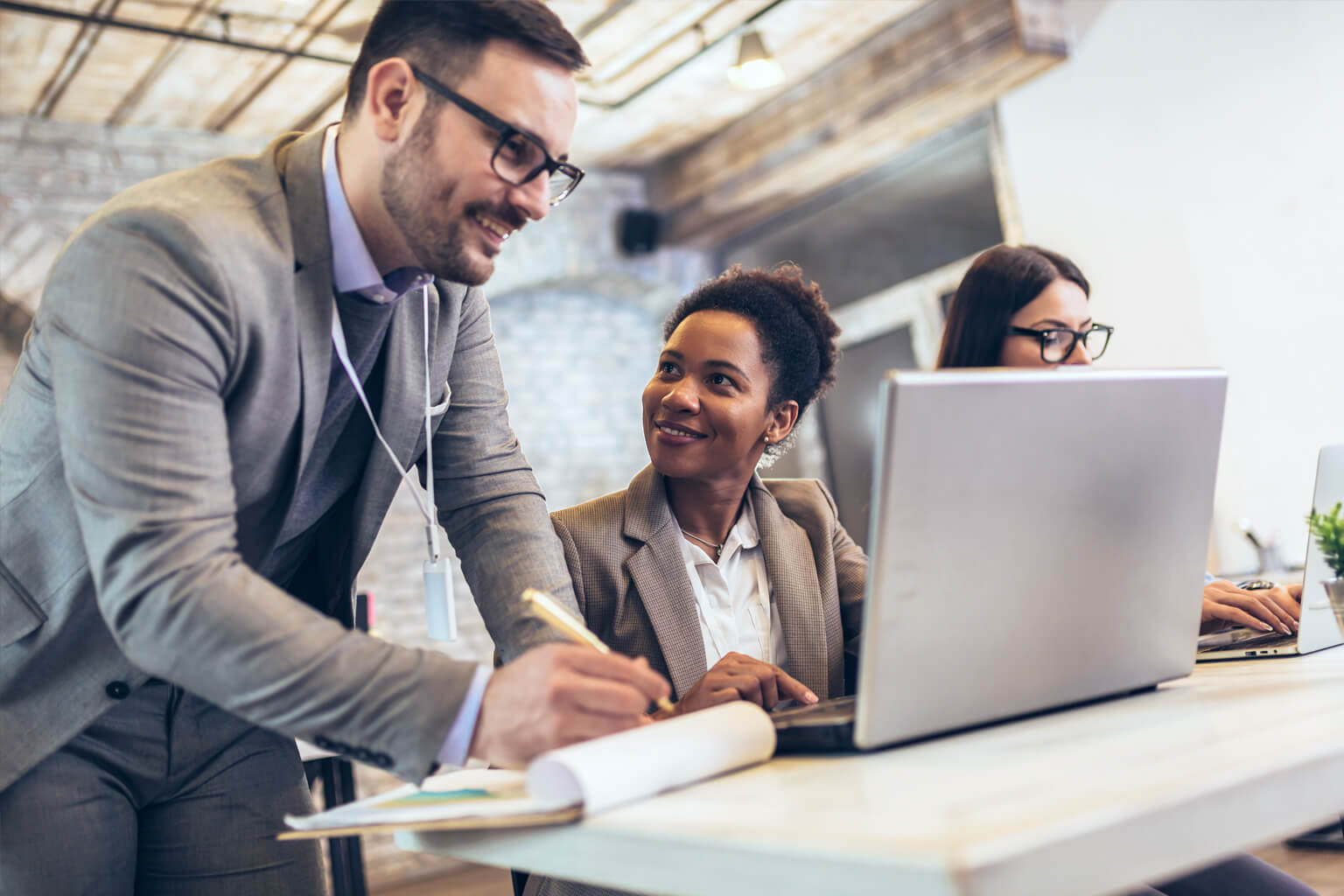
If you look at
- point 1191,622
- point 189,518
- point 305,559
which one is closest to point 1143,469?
point 1191,622

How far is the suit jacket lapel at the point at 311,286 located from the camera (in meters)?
1.09

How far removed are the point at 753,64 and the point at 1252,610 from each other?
3.10m

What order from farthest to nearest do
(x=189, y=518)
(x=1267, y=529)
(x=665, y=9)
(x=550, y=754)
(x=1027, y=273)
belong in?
1. (x=665, y=9)
2. (x=1267, y=529)
3. (x=1027, y=273)
4. (x=189, y=518)
5. (x=550, y=754)

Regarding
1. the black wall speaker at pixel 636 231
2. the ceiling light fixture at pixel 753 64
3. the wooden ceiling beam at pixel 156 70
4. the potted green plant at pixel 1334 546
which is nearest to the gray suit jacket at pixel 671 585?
the potted green plant at pixel 1334 546

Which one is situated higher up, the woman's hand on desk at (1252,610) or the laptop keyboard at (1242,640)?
the woman's hand on desk at (1252,610)

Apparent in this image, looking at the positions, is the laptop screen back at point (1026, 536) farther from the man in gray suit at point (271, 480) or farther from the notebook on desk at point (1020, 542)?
the man in gray suit at point (271, 480)

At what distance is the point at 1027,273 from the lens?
2084 millimetres

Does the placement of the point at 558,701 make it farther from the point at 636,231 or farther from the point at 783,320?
the point at 636,231

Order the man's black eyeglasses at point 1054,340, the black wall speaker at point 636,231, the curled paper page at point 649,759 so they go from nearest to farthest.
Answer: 1. the curled paper page at point 649,759
2. the man's black eyeglasses at point 1054,340
3. the black wall speaker at point 636,231

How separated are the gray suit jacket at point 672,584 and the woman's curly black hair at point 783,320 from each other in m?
0.29

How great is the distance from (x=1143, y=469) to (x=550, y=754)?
54 cm

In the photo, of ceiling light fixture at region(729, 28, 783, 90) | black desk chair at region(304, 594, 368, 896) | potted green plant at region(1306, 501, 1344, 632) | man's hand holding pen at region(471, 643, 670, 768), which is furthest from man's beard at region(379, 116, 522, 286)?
ceiling light fixture at region(729, 28, 783, 90)

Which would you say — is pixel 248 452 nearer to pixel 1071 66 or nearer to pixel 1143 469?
pixel 1143 469

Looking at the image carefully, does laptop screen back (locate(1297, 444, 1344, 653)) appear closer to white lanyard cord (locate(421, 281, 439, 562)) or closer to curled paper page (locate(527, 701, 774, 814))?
curled paper page (locate(527, 701, 774, 814))
